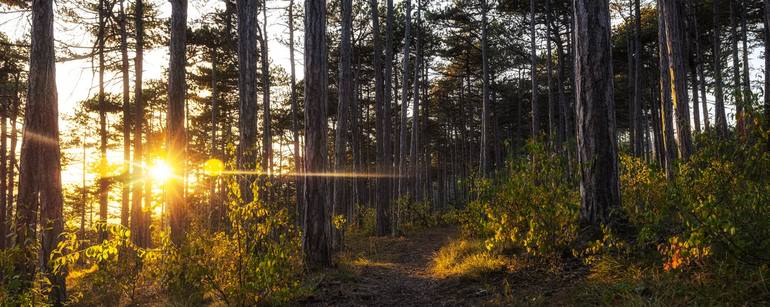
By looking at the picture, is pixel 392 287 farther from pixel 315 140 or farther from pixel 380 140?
pixel 380 140

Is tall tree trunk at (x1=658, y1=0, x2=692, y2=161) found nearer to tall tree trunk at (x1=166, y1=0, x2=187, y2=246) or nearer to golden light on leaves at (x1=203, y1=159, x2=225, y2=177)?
golden light on leaves at (x1=203, y1=159, x2=225, y2=177)

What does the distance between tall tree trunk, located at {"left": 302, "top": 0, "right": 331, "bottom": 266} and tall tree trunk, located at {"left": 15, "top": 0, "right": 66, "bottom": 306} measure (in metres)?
3.47

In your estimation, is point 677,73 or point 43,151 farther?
point 677,73

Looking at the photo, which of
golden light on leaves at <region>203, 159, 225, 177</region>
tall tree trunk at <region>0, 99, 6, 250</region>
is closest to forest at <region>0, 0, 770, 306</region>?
golden light on leaves at <region>203, 159, 225, 177</region>

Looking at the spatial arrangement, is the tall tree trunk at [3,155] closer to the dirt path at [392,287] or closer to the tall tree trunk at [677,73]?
the dirt path at [392,287]

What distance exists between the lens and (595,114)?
18.6ft

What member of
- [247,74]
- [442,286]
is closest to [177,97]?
[247,74]

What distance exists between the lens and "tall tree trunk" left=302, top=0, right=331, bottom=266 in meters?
7.14

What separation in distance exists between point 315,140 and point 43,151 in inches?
149

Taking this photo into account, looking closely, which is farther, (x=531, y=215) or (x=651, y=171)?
(x=531, y=215)

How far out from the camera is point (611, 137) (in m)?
5.63

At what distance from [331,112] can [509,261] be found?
1936cm

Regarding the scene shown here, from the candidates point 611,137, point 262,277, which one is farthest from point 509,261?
point 262,277

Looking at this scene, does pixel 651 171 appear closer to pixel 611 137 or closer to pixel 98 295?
pixel 611 137
